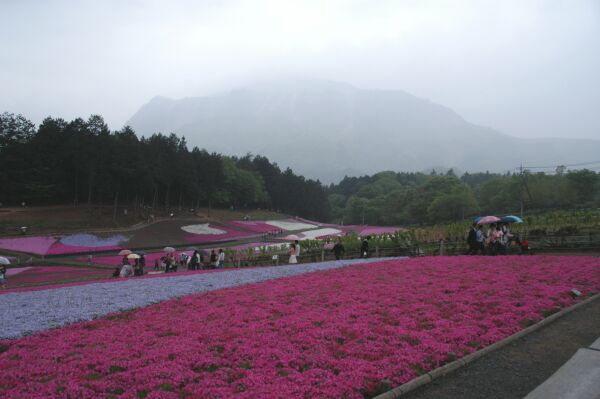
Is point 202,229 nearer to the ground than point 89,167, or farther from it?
nearer to the ground

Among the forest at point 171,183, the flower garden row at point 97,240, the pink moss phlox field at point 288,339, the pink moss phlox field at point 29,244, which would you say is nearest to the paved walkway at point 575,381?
the pink moss phlox field at point 288,339

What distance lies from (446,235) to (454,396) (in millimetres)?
23048

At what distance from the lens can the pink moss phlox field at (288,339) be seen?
6.16 meters

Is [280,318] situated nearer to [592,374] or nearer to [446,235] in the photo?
[592,374]

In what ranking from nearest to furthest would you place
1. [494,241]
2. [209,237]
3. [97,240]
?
1. [494,241]
2. [97,240]
3. [209,237]

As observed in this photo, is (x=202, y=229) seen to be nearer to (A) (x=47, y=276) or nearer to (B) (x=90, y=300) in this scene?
(A) (x=47, y=276)

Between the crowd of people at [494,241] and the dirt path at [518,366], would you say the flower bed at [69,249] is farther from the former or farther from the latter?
the dirt path at [518,366]

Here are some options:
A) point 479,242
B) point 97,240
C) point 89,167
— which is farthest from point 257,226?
point 479,242

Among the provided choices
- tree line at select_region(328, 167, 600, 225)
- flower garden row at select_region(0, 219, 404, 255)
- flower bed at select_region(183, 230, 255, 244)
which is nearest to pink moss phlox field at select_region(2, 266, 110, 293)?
flower garden row at select_region(0, 219, 404, 255)

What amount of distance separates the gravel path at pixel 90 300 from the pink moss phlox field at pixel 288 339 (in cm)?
90

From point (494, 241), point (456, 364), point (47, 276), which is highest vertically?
point (494, 241)

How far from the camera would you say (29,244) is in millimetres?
42375

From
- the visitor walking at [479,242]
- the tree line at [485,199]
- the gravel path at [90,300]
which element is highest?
the tree line at [485,199]

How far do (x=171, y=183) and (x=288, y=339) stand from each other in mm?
75849
